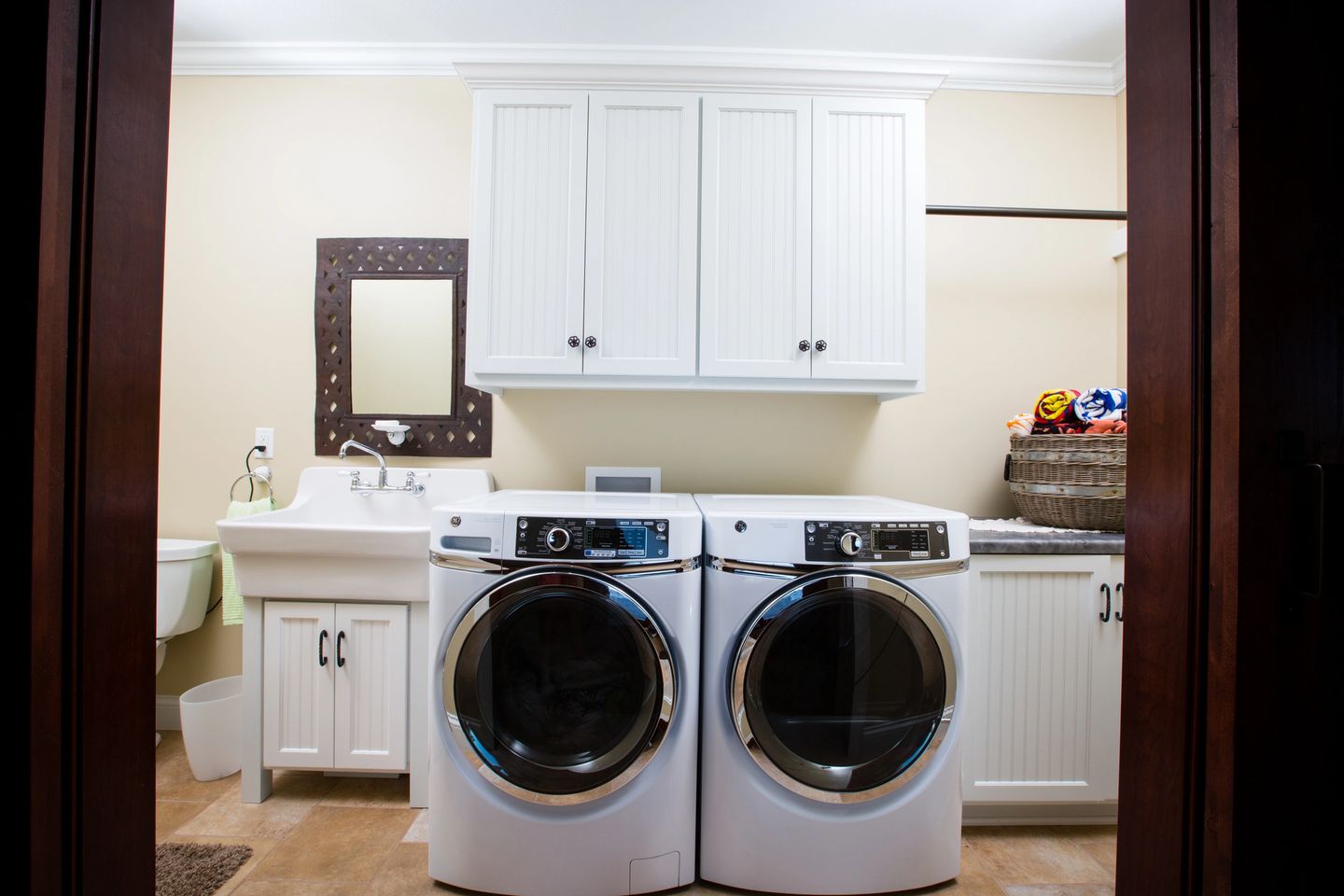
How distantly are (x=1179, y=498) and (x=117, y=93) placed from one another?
110cm

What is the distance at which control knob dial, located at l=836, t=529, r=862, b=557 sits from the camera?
1440 mm

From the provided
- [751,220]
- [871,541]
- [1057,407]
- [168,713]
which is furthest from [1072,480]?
[168,713]

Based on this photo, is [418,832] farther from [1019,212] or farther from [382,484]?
[1019,212]

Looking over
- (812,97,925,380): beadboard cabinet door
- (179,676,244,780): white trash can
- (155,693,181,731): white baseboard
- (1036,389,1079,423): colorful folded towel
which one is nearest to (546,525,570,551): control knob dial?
(812,97,925,380): beadboard cabinet door

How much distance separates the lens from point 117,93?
1.94ft

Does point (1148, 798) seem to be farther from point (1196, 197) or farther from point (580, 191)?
point (580, 191)

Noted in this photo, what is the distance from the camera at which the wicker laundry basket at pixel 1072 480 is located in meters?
1.79

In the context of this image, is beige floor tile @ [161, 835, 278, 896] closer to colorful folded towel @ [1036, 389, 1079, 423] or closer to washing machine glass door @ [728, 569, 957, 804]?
washing machine glass door @ [728, 569, 957, 804]

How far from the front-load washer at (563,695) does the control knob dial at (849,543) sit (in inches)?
14.0

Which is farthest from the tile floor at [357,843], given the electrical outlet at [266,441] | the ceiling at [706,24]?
the ceiling at [706,24]

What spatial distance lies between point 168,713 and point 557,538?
201cm

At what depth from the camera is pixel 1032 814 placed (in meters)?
1.80

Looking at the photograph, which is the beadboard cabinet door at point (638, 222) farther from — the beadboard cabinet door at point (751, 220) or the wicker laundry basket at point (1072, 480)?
the wicker laundry basket at point (1072, 480)

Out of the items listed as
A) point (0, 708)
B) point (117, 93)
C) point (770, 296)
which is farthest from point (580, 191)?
point (0, 708)
